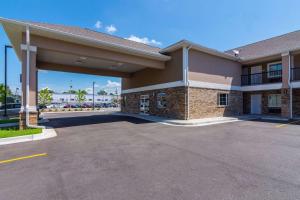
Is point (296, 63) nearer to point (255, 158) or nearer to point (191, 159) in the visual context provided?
point (255, 158)

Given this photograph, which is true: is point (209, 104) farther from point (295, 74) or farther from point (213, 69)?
point (295, 74)

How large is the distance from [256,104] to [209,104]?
646 centimetres

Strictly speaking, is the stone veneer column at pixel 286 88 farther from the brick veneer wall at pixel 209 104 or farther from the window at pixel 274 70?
the brick veneer wall at pixel 209 104

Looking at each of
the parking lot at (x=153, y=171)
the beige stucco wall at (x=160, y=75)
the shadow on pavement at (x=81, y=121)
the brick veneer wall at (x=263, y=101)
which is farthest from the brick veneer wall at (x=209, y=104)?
the parking lot at (x=153, y=171)

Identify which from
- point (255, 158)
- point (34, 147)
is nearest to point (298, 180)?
point (255, 158)

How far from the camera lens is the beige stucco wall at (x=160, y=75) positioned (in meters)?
13.5

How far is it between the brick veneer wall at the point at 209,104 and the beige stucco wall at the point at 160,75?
193 centimetres

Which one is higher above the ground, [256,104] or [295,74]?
[295,74]

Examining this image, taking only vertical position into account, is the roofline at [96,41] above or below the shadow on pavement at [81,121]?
above

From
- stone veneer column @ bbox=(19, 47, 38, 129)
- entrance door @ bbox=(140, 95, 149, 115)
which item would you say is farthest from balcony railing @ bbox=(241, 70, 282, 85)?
stone veneer column @ bbox=(19, 47, 38, 129)

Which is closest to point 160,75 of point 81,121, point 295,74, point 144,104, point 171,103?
point 171,103

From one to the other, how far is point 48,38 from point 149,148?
912 cm

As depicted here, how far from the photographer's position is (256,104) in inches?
676

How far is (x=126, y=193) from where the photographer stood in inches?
121
